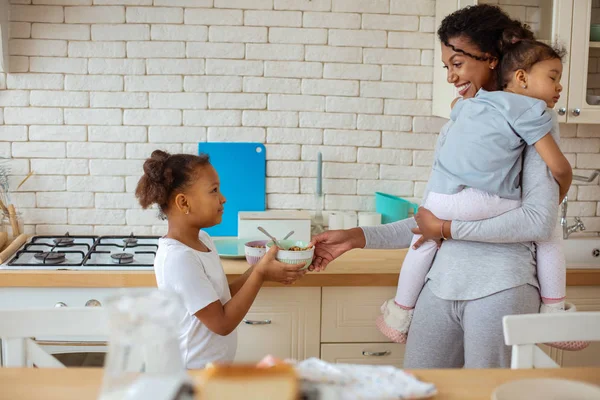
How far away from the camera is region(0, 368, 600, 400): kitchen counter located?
1.30 m

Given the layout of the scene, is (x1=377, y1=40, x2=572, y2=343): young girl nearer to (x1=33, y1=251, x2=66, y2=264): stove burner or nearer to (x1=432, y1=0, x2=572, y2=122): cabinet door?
(x1=432, y1=0, x2=572, y2=122): cabinet door

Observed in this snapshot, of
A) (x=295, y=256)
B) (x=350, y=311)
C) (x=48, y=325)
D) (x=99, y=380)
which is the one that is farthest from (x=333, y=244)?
(x=99, y=380)

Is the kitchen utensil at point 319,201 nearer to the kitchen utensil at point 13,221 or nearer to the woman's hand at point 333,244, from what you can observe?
the woman's hand at point 333,244

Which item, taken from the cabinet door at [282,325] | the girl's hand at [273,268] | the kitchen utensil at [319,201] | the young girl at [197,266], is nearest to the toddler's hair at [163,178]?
the young girl at [197,266]

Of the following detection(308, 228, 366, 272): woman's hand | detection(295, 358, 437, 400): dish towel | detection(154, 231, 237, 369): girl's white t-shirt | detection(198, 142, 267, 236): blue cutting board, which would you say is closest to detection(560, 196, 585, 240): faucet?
detection(308, 228, 366, 272): woman's hand

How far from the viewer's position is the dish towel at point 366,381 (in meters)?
1.19

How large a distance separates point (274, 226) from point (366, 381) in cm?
161

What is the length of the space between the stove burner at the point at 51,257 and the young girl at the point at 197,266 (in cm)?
60

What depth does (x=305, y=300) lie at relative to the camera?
256 centimetres

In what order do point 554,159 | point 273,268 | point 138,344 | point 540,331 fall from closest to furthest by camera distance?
point 138,344
point 540,331
point 554,159
point 273,268

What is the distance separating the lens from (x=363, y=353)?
2.61 metres

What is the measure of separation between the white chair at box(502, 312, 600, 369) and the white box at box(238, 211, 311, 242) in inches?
50.8

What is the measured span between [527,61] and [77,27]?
186cm

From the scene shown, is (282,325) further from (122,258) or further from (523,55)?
(523,55)
